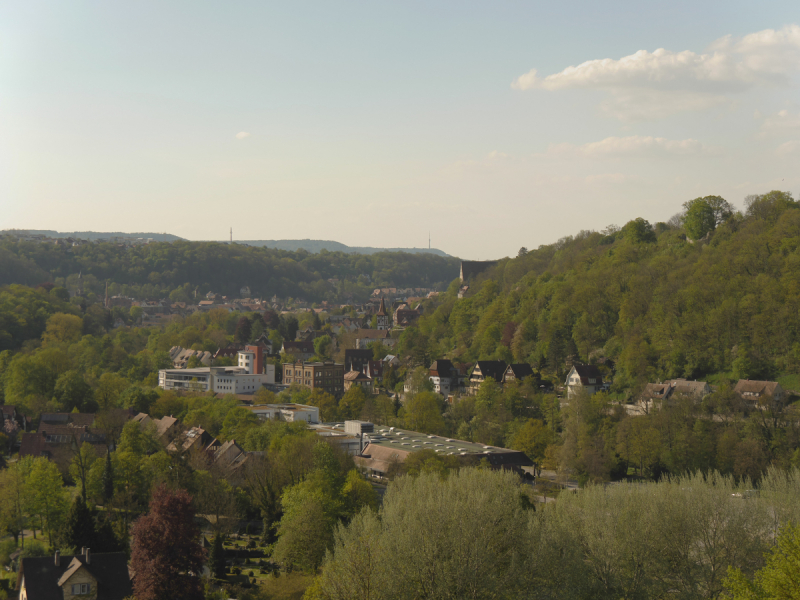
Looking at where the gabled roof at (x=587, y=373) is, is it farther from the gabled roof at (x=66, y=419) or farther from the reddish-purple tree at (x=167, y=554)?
the reddish-purple tree at (x=167, y=554)

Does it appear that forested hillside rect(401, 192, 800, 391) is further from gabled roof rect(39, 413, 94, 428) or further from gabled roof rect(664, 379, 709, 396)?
gabled roof rect(39, 413, 94, 428)

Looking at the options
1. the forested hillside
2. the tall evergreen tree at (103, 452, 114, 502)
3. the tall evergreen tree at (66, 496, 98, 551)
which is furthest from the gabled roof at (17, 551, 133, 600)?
the forested hillside

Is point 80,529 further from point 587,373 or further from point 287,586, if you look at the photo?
point 587,373

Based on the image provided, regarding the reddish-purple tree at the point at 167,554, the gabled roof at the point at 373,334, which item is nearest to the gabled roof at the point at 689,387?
the reddish-purple tree at the point at 167,554

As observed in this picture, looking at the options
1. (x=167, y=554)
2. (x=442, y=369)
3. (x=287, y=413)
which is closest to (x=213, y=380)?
(x=287, y=413)

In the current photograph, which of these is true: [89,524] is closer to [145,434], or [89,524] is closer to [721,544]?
[145,434]
